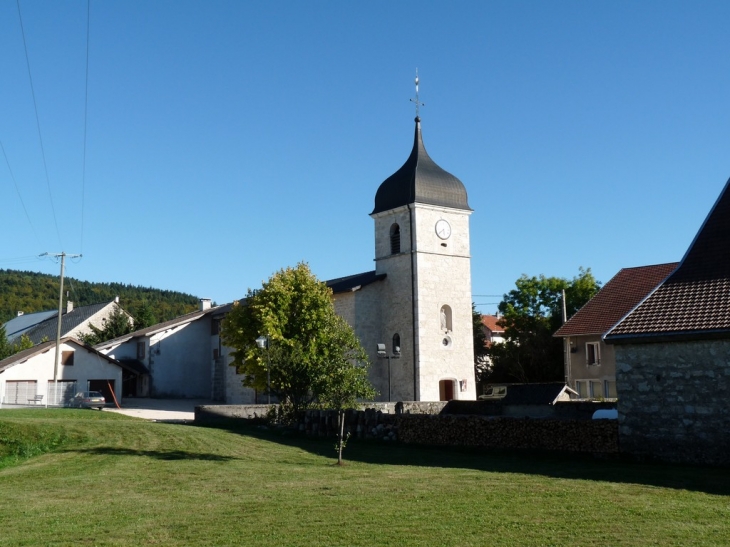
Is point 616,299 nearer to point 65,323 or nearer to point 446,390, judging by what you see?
point 446,390

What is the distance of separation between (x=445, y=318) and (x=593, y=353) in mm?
8363

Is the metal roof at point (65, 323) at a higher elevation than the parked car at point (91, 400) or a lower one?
higher

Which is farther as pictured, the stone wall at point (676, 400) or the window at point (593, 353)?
the window at point (593, 353)

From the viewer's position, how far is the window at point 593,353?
145 feet

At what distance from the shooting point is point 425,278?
1754 inches

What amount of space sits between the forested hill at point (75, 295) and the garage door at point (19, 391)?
225ft

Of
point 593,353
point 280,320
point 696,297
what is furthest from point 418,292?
point 696,297

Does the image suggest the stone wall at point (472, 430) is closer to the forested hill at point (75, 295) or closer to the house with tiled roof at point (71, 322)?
the house with tiled roof at point (71, 322)

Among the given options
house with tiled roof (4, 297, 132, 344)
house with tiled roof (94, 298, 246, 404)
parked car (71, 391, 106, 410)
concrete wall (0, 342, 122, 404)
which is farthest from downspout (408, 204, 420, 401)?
house with tiled roof (4, 297, 132, 344)

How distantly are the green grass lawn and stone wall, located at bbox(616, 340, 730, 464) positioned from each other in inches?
33.8

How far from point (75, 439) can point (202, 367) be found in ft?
109

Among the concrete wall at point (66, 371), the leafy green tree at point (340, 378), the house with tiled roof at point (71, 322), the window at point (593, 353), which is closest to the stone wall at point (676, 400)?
the leafy green tree at point (340, 378)

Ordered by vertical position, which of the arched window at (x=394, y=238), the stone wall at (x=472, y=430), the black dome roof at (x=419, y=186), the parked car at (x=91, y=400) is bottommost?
the stone wall at (x=472, y=430)

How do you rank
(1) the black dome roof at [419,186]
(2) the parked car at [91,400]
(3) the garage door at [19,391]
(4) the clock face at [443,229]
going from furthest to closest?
(3) the garage door at [19,391]
(4) the clock face at [443,229]
(1) the black dome roof at [419,186]
(2) the parked car at [91,400]
